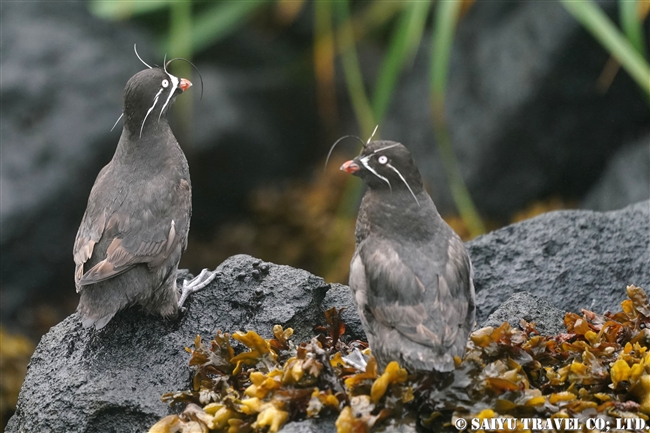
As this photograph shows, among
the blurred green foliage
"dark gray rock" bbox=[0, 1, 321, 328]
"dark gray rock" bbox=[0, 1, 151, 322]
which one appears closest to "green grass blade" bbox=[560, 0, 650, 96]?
the blurred green foliage

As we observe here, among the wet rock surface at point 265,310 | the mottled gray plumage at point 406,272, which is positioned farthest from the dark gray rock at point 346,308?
the mottled gray plumage at point 406,272

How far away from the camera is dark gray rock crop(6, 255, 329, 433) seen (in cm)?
391

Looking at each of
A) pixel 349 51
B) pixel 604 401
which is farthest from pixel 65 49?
pixel 604 401

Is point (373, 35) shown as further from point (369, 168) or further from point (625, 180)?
point (369, 168)

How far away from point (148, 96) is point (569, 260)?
2775 mm

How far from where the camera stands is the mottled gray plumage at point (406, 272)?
3.49 meters

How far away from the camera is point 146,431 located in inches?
153

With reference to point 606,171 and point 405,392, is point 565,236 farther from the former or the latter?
point 606,171

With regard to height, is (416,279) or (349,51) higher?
(349,51)

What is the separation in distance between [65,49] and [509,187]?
451 centimetres

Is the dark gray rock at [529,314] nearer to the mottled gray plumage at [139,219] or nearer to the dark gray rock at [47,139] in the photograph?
the mottled gray plumage at [139,219]

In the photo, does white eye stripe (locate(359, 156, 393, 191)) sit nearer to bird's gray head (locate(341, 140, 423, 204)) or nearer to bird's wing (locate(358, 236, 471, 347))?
bird's gray head (locate(341, 140, 423, 204))

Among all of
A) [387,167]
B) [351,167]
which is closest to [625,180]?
[387,167]

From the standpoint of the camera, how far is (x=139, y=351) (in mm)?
4203
